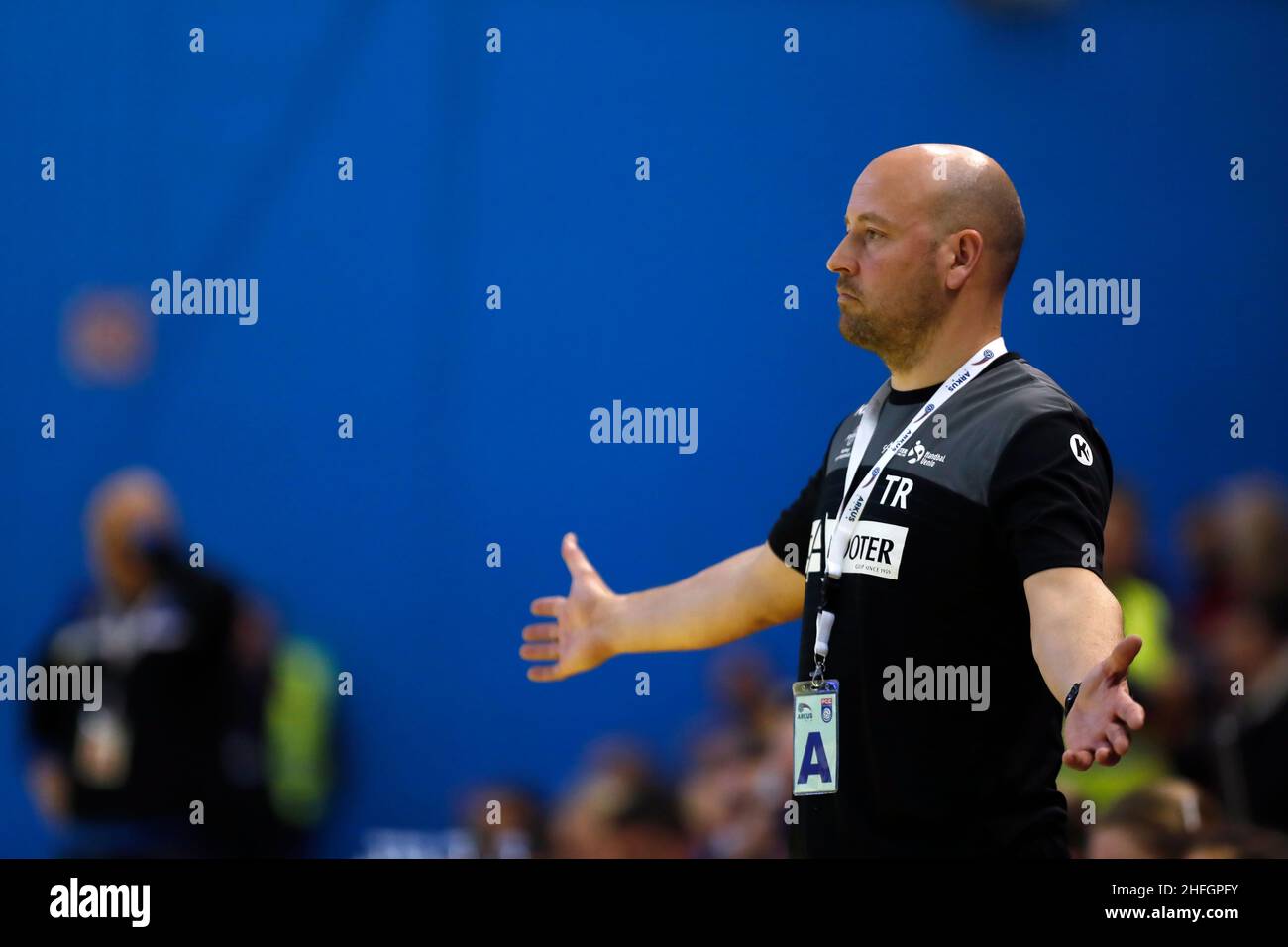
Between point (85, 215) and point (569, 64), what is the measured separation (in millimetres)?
1763

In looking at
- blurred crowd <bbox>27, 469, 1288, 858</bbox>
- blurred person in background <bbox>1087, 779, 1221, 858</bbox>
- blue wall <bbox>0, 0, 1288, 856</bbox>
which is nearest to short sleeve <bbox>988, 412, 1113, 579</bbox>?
blurred person in background <bbox>1087, 779, 1221, 858</bbox>

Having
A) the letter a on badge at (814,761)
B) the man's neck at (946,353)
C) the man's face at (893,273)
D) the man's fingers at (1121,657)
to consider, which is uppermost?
the man's face at (893,273)

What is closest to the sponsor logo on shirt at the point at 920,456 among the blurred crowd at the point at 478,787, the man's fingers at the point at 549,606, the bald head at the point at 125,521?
the man's fingers at the point at 549,606

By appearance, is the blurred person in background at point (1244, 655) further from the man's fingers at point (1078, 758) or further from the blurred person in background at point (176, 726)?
A: the man's fingers at point (1078, 758)

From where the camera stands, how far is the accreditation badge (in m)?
2.80

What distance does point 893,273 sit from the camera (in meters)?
2.96

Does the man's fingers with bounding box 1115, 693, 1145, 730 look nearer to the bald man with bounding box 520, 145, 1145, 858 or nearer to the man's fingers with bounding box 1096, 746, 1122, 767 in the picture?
the man's fingers with bounding box 1096, 746, 1122, 767

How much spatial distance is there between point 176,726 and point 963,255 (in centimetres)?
334

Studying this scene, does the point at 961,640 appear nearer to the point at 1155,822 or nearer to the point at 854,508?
the point at 854,508

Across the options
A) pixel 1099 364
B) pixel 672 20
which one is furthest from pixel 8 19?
pixel 1099 364

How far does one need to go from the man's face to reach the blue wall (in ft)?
7.57

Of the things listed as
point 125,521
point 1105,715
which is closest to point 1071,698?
point 1105,715

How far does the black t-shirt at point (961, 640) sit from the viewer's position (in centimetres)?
263
